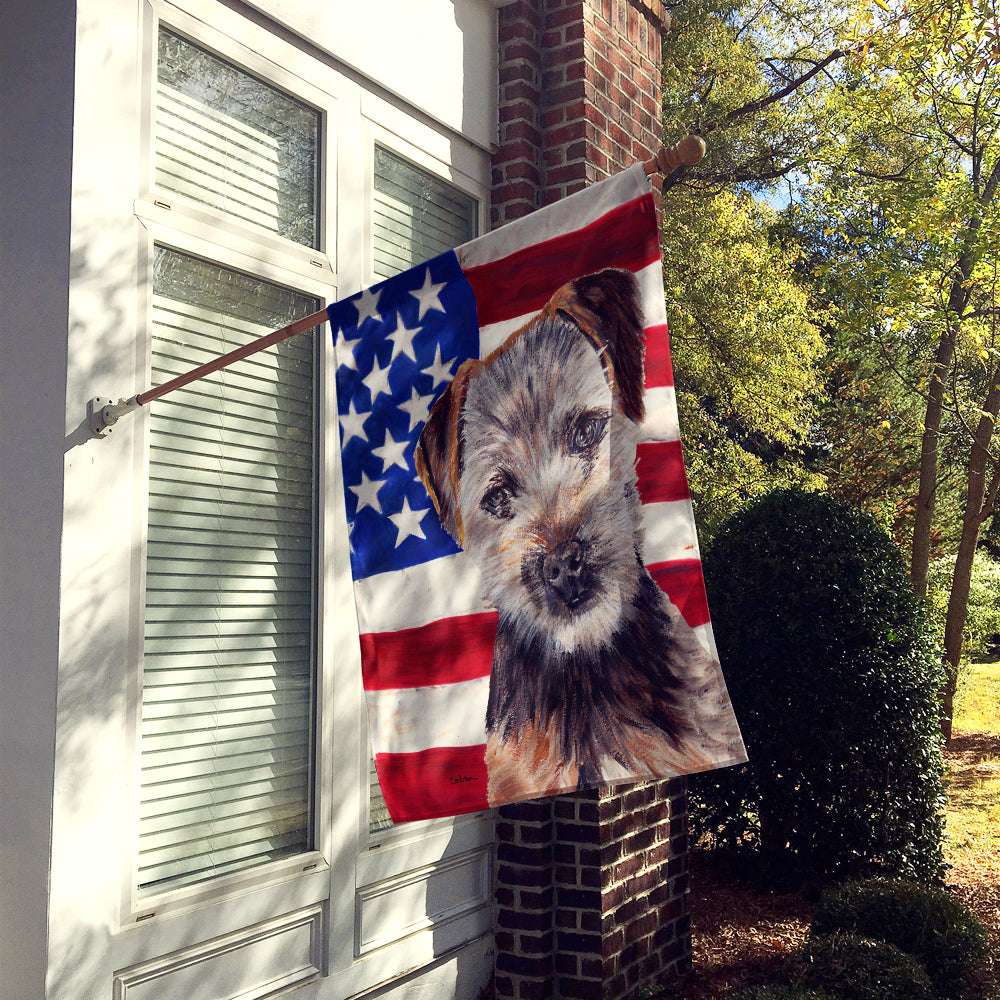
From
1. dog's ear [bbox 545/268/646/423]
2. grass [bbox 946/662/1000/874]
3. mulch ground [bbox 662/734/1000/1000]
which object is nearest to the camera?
dog's ear [bbox 545/268/646/423]

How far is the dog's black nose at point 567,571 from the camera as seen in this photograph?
238 cm

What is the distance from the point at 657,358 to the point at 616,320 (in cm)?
14

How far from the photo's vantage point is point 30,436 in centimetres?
279

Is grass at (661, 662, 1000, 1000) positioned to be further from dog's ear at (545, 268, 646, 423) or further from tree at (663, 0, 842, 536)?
tree at (663, 0, 842, 536)

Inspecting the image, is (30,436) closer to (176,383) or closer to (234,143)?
(176,383)

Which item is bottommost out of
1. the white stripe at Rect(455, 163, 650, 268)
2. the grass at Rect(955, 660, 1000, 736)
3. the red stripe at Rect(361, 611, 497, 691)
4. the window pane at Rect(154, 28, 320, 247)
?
the grass at Rect(955, 660, 1000, 736)

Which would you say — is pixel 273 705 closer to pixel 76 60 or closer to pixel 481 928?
pixel 481 928

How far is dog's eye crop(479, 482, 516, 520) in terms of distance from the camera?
245 centimetres

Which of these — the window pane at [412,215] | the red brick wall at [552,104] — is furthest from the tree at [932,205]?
the window pane at [412,215]

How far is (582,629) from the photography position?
2383 millimetres

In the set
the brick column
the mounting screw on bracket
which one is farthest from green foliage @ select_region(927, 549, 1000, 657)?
the mounting screw on bracket

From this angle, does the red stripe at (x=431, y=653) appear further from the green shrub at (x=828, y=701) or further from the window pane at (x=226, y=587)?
the green shrub at (x=828, y=701)

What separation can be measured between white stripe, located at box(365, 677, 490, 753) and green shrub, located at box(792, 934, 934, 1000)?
8.25 ft

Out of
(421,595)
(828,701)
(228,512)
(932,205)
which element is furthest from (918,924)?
(932,205)
